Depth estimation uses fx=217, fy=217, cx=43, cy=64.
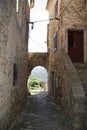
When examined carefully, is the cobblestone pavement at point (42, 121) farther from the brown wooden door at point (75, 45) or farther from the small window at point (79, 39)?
the small window at point (79, 39)

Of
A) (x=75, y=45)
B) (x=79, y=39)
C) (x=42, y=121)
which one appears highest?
(x=79, y=39)

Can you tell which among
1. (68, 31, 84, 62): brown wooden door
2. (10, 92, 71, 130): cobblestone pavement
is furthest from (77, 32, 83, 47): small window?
(10, 92, 71, 130): cobblestone pavement

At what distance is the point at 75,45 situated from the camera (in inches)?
527

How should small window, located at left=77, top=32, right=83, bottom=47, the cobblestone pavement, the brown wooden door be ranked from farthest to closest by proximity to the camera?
small window, located at left=77, top=32, right=83, bottom=47 < the brown wooden door < the cobblestone pavement

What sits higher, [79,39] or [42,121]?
[79,39]

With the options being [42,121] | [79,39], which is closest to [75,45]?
[79,39]

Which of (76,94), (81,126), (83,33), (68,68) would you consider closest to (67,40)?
(83,33)

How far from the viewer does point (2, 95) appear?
6.08 meters

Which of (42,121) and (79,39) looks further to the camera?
(79,39)

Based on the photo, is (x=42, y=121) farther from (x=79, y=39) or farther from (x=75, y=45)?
(x=79, y=39)

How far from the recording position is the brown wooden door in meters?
13.2

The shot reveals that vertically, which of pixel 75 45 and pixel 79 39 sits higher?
pixel 79 39

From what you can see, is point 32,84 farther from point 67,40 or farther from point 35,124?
point 35,124

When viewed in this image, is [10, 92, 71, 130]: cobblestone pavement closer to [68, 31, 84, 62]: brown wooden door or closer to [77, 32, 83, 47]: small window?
[68, 31, 84, 62]: brown wooden door
